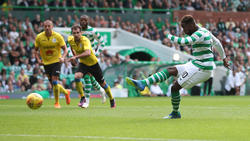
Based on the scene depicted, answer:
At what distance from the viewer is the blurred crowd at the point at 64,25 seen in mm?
25078

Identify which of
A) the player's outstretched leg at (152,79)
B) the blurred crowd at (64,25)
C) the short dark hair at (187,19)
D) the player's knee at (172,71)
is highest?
the short dark hair at (187,19)

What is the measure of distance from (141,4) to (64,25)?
7377mm

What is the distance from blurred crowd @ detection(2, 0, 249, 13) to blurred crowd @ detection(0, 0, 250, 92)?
10cm

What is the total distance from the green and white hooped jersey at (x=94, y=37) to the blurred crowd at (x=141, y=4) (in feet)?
46.8

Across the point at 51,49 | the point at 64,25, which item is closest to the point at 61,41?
the point at 51,49

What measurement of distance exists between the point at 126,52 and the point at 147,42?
5.87ft

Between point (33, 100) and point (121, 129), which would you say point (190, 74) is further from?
point (33, 100)

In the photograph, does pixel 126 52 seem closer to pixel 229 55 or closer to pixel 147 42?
pixel 147 42

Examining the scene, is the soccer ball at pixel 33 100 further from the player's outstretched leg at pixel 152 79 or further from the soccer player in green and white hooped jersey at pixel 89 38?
the player's outstretched leg at pixel 152 79

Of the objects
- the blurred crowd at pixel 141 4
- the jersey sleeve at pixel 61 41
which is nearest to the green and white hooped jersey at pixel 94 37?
the jersey sleeve at pixel 61 41

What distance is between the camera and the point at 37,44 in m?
15.5

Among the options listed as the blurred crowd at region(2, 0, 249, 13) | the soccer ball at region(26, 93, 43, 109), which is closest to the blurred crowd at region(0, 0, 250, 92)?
the blurred crowd at region(2, 0, 249, 13)

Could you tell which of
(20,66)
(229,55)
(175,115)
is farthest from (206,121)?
(229,55)

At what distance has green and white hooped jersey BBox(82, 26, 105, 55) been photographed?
16391mm
